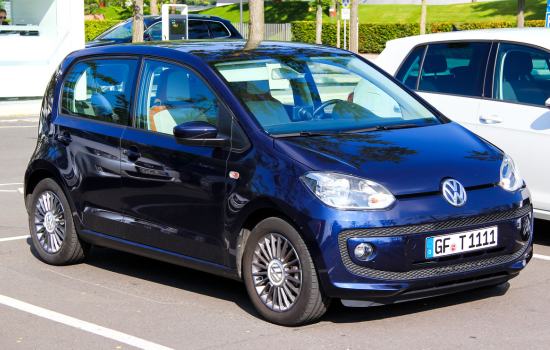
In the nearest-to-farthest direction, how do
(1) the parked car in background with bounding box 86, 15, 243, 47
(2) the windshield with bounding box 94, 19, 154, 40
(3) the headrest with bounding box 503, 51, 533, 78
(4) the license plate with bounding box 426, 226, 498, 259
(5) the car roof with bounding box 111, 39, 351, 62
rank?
(4) the license plate with bounding box 426, 226, 498, 259
(5) the car roof with bounding box 111, 39, 351, 62
(3) the headrest with bounding box 503, 51, 533, 78
(2) the windshield with bounding box 94, 19, 154, 40
(1) the parked car in background with bounding box 86, 15, 243, 47

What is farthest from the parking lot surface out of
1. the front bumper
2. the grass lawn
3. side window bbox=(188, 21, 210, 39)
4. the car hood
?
the grass lawn

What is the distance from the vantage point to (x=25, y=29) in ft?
69.3

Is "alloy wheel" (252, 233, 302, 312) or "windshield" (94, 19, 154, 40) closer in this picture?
"alloy wheel" (252, 233, 302, 312)

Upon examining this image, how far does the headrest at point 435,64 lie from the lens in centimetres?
739

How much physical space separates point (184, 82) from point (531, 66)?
3.14 m

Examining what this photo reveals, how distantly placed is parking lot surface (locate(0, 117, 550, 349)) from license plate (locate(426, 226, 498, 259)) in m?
0.47

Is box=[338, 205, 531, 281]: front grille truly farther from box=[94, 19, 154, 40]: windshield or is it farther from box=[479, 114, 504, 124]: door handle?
box=[94, 19, 154, 40]: windshield

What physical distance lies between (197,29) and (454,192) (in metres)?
18.8

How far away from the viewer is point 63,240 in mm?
6227

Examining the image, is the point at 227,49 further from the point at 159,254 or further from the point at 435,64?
the point at 435,64

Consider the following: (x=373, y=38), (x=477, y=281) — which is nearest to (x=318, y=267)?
(x=477, y=281)

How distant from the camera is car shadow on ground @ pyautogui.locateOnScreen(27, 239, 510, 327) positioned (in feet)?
16.3

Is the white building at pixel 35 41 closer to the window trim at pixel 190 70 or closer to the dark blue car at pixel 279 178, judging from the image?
the dark blue car at pixel 279 178

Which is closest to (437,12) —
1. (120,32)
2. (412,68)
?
(120,32)
